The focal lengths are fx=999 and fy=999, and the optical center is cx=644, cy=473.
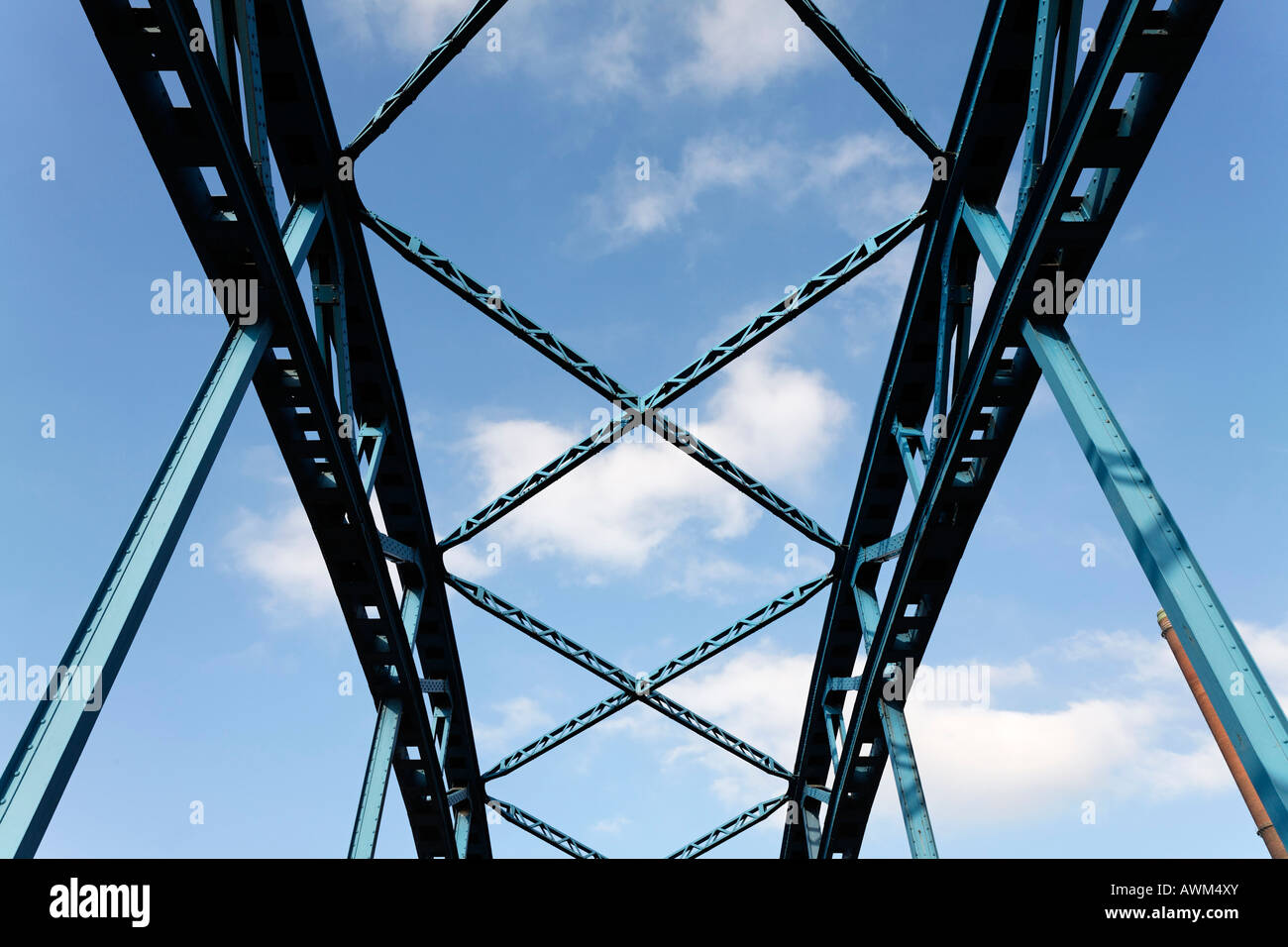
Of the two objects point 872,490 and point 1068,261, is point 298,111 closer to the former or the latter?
point 1068,261

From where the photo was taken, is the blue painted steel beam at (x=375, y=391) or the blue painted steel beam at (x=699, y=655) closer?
the blue painted steel beam at (x=375, y=391)

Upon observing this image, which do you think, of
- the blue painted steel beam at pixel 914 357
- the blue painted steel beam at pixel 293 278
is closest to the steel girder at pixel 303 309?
the blue painted steel beam at pixel 293 278

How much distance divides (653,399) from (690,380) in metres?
0.68

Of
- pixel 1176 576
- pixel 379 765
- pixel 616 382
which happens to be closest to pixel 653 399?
pixel 616 382

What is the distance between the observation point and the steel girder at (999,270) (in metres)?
8.42

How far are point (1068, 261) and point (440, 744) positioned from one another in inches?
615

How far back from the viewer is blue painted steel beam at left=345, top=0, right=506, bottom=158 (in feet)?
41.4

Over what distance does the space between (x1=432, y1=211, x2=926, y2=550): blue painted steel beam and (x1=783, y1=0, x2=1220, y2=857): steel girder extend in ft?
3.02

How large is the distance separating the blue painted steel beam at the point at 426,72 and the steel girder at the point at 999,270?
19.9ft

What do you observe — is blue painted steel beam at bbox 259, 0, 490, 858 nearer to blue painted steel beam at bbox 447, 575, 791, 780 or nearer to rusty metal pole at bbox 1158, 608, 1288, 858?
blue painted steel beam at bbox 447, 575, 791, 780

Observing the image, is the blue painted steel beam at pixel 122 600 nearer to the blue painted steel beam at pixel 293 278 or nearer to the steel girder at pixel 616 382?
the blue painted steel beam at pixel 293 278
